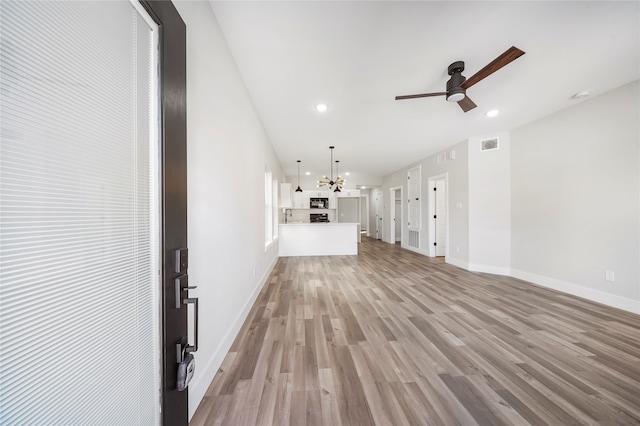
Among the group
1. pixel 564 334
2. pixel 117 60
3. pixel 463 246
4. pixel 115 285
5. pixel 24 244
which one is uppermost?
pixel 117 60

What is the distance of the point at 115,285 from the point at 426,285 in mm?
3993

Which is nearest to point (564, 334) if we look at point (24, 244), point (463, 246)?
point (463, 246)

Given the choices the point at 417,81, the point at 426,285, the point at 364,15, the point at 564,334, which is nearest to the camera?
the point at 364,15

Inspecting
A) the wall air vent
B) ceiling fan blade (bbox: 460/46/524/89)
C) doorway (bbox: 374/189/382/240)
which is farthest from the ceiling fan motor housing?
doorway (bbox: 374/189/382/240)

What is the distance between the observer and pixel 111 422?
705 mm

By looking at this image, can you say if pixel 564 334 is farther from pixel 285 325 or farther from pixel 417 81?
pixel 417 81

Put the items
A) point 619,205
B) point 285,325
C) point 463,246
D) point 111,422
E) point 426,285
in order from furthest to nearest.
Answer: point 463,246, point 426,285, point 619,205, point 285,325, point 111,422

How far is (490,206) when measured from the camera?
4.49 m

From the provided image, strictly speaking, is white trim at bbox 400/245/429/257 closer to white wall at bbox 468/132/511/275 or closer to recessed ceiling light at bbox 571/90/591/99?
white wall at bbox 468/132/511/275

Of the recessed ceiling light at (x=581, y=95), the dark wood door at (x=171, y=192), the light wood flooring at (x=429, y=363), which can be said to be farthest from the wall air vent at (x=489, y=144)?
the dark wood door at (x=171, y=192)

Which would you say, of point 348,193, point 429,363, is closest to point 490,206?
point 429,363

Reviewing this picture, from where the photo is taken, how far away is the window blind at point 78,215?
49cm

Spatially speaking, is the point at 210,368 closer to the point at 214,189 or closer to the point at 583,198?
the point at 214,189

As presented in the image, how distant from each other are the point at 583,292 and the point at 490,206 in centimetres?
181
